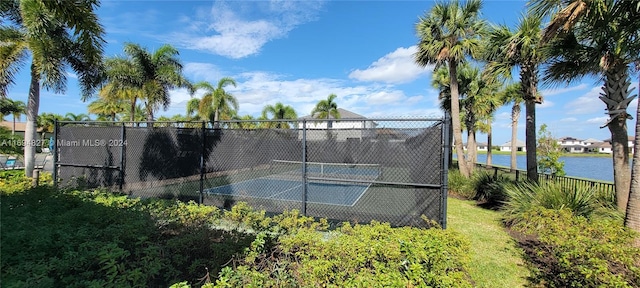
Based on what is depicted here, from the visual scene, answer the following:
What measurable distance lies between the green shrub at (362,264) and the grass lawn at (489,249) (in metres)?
0.38

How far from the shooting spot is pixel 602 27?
5.41 meters

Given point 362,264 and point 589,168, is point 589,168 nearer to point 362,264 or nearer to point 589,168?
point 589,168

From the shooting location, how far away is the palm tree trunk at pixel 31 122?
9586 millimetres

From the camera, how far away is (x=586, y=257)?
127 inches

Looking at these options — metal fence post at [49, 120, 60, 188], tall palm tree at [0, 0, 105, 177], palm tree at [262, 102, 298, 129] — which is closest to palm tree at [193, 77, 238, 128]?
palm tree at [262, 102, 298, 129]

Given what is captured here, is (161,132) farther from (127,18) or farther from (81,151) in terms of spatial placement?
(127,18)

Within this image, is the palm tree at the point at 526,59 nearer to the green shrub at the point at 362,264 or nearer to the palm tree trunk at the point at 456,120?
the palm tree trunk at the point at 456,120

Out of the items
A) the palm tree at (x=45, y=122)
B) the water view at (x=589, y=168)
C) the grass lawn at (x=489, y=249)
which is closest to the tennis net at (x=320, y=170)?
the grass lawn at (x=489, y=249)

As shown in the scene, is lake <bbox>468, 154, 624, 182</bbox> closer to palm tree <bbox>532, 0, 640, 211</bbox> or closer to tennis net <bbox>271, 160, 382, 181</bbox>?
palm tree <bbox>532, 0, 640, 211</bbox>

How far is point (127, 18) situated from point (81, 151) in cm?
406

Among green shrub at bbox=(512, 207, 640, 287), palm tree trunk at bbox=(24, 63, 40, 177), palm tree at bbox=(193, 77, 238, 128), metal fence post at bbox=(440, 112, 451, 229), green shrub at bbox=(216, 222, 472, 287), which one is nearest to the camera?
green shrub at bbox=(216, 222, 472, 287)

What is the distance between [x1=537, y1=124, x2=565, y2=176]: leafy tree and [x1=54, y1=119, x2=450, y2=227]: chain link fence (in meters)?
9.70

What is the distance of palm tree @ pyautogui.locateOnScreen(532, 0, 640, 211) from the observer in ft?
16.5

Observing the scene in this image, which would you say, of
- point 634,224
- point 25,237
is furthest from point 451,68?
point 25,237
